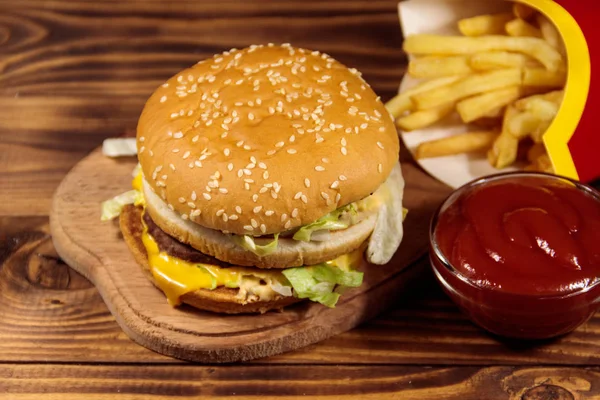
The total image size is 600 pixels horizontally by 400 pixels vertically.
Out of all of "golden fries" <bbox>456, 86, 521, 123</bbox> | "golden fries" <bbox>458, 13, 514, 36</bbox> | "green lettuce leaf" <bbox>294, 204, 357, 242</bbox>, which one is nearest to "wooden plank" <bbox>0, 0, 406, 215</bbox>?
"golden fries" <bbox>458, 13, 514, 36</bbox>

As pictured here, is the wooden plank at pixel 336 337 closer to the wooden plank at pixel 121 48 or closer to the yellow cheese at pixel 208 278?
the yellow cheese at pixel 208 278

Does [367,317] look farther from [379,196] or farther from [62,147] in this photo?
[62,147]

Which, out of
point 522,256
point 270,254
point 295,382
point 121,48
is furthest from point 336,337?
point 121,48

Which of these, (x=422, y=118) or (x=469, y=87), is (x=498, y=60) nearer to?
(x=469, y=87)

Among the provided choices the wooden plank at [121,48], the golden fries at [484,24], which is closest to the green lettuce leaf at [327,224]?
the golden fries at [484,24]

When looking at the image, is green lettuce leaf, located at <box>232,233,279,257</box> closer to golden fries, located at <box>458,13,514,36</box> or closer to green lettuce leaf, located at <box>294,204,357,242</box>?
green lettuce leaf, located at <box>294,204,357,242</box>

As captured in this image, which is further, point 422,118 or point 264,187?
point 422,118
